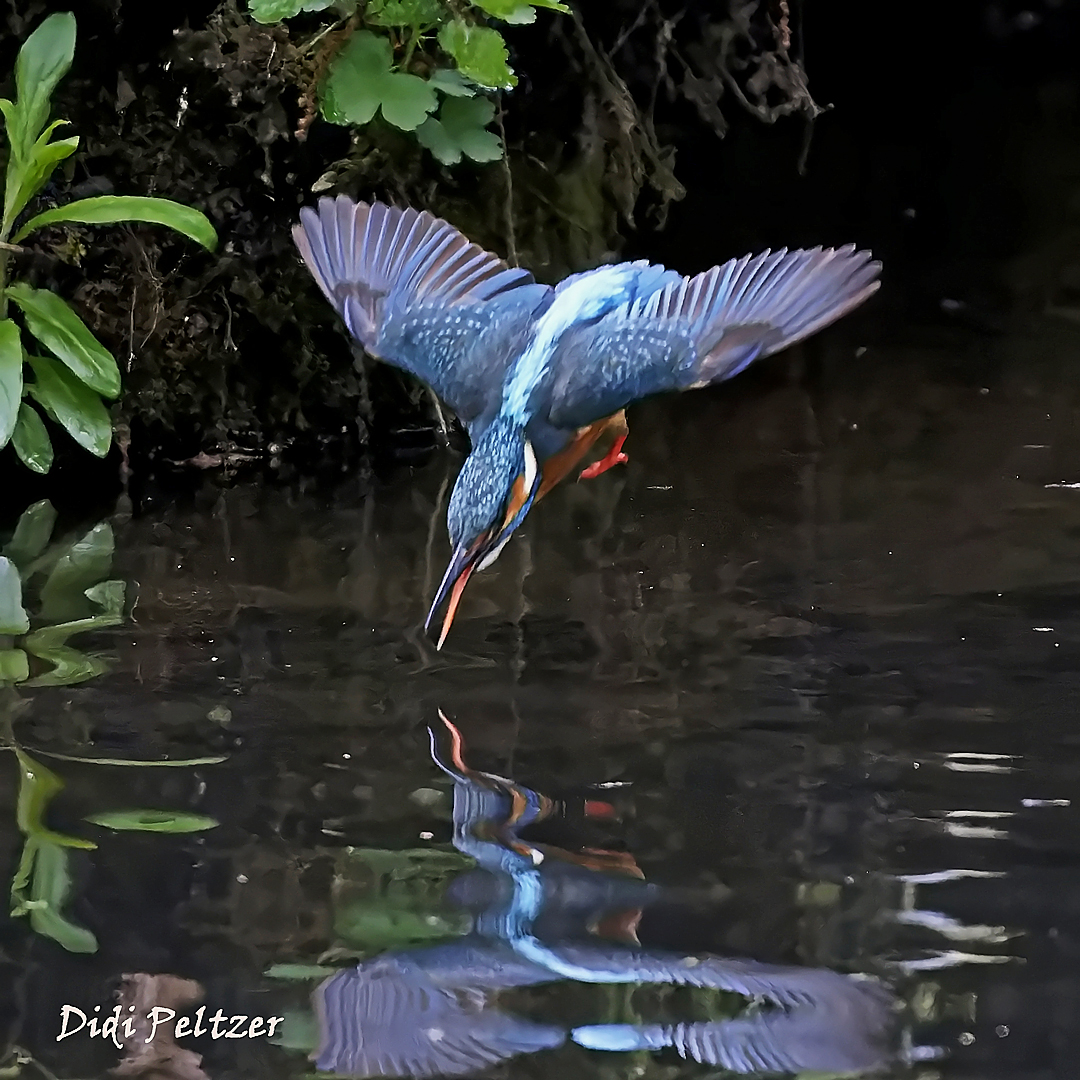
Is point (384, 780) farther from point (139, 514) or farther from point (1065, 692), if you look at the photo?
point (139, 514)

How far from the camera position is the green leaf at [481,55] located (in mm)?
2537

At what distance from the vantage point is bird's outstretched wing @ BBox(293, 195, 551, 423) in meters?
2.12

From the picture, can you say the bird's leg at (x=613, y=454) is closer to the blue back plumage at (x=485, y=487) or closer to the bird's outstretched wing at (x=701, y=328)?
the bird's outstretched wing at (x=701, y=328)

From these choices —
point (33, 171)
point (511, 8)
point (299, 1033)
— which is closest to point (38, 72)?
point (33, 171)

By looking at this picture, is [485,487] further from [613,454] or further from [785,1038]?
[785,1038]

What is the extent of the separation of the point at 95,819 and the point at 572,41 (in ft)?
7.74

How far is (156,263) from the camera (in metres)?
2.90

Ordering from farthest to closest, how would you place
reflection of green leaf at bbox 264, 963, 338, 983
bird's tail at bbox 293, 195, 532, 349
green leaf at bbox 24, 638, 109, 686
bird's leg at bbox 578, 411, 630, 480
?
bird's leg at bbox 578, 411, 630, 480
bird's tail at bbox 293, 195, 532, 349
green leaf at bbox 24, 638, 109, 686
reflection of green leaf at bbox 264, 963, 338, 983

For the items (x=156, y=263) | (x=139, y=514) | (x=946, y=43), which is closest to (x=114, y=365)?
(x=139, y=514)

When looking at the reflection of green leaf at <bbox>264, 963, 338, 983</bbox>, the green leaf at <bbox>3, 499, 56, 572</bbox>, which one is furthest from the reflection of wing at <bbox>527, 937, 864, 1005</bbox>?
the green leaf at <bbox>3, 499, 56, 572</bbox>

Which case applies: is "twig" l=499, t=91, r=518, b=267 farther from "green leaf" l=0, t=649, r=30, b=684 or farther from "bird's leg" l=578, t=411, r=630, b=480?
"green leaf" l=0, t=649, r=30, b=684

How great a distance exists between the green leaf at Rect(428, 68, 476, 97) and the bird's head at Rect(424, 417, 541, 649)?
96cm

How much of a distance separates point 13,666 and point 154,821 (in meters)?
0.49

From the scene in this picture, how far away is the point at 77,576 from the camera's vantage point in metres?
2.22
